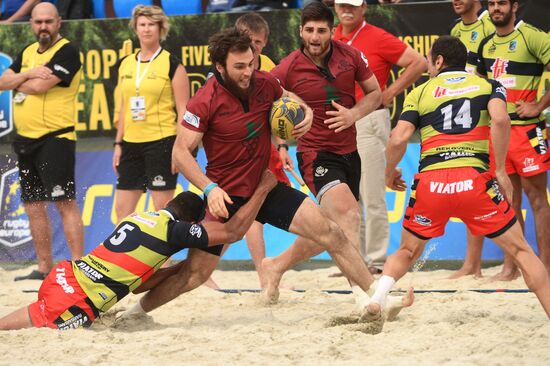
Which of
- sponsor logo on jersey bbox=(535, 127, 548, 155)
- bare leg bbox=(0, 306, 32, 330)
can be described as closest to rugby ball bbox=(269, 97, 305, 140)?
bare leg bbox=(0, 306, 32, 330)

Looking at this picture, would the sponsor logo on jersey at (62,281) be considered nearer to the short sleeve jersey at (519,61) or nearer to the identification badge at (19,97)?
the identification badge at (19,97)

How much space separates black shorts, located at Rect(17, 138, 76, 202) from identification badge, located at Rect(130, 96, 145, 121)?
2.56 feet

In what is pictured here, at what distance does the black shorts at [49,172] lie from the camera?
9.69 meters

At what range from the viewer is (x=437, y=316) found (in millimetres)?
7195

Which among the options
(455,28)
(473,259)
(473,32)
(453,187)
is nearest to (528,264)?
(453,187)

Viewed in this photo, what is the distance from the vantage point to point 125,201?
963 centimetres

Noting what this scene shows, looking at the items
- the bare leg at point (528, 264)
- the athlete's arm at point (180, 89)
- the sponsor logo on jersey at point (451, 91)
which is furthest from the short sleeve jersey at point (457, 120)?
the athlete's arm at point (180, 89)

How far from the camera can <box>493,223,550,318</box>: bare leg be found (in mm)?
6543

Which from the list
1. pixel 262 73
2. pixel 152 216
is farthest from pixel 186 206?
pixel 262 73

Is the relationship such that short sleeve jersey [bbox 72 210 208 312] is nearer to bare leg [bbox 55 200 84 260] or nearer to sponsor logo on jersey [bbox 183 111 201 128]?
sponsor logo on jersey [bbox 183 111 201 128]

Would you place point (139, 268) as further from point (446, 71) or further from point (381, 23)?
point (381, 23)

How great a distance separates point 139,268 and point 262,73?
62.4 inches

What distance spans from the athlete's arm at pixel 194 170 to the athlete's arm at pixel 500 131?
1.80m

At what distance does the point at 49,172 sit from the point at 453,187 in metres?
4.48
